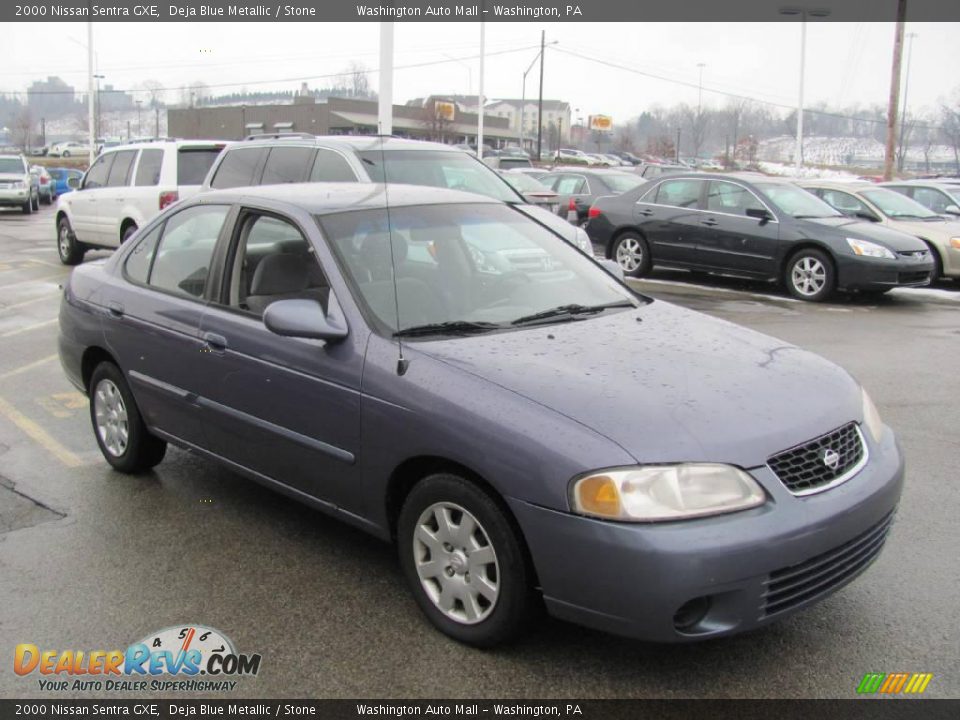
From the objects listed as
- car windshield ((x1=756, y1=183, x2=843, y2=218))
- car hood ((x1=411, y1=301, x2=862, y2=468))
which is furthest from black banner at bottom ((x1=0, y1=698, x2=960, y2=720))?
car windshield ((x1=756, y1=183, x2=843, y2=218))

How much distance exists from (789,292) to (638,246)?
2.59 metres

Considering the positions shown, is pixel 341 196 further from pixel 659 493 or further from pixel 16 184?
pixel 16 184

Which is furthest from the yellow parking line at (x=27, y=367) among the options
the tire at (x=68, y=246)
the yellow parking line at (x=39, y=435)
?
the tire at (x=68, y=246)

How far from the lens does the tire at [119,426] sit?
5.05 m

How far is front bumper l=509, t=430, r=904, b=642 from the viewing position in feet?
9.21

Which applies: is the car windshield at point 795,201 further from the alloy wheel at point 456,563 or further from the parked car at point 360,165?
the alloy wheel at point 456,563

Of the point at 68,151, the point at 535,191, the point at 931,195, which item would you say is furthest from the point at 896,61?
the point at 68,151

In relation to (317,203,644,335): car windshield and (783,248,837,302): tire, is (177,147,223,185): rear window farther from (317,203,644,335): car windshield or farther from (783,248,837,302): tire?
(317,203,644,335): car windshield

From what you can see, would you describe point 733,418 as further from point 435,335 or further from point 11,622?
point 11,622

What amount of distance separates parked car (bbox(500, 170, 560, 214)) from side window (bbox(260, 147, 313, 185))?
12.9 feet

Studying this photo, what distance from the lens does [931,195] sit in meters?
16.7

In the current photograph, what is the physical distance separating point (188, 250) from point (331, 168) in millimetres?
4947

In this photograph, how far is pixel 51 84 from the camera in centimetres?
8900
